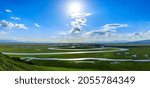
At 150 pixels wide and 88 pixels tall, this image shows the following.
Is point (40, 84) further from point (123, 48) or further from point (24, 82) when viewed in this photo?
point (123, 48)

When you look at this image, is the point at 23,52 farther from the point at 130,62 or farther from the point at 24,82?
the point at 130,62

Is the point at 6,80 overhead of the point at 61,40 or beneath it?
beneath

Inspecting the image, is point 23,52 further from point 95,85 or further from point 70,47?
point 95,85

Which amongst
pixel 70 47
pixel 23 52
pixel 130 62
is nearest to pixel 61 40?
pixel 70 47

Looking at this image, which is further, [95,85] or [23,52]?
[23,52]

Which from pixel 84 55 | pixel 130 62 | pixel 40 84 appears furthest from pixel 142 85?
pixel 40 84

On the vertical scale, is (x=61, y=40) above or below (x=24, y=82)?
above

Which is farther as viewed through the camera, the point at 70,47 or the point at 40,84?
the point at 70,47
